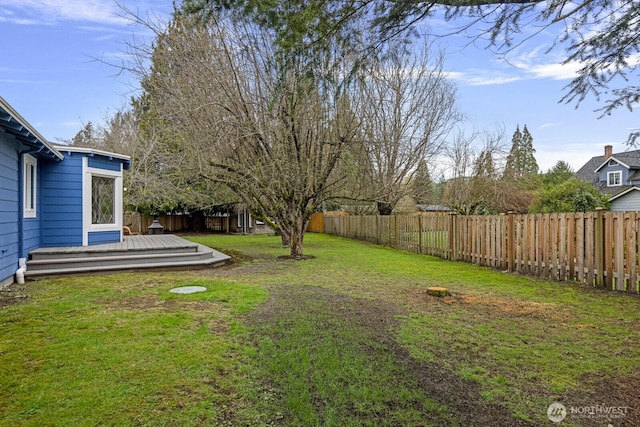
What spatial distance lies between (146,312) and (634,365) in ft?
16.8

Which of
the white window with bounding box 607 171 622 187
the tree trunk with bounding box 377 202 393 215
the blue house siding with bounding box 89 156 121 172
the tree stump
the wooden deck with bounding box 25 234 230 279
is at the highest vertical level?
the white window with bounding box 607 171 622 187

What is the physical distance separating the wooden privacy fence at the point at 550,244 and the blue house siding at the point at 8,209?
978cm

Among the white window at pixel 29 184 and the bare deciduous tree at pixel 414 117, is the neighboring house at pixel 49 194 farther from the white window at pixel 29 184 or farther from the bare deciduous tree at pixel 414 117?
the bare deciduous tree at pixel 414 117

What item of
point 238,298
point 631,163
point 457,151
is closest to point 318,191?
point 238,298

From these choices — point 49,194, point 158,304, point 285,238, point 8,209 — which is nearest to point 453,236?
point 285,238

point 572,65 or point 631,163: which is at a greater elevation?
point 631,163

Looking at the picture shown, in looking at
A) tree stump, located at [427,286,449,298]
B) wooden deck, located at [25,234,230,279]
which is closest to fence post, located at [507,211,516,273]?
tree stump, located at [427,286,449,298]

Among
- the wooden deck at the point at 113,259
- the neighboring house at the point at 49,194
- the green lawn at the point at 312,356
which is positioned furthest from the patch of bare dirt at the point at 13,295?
the wooden deck at the point at 113,259

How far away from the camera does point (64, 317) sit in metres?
4.39

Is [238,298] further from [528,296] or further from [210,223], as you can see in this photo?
[210,223]

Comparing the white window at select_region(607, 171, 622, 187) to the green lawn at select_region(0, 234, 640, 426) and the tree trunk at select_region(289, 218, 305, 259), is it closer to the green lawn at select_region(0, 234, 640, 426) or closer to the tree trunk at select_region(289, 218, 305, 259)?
the green lawn at select_region(0, 234, 640, 426)

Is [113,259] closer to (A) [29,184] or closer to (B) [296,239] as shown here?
(A) [29,184]

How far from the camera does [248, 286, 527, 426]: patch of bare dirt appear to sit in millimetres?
2258

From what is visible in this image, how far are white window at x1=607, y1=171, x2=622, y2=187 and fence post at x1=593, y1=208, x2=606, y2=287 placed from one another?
22.6 m
